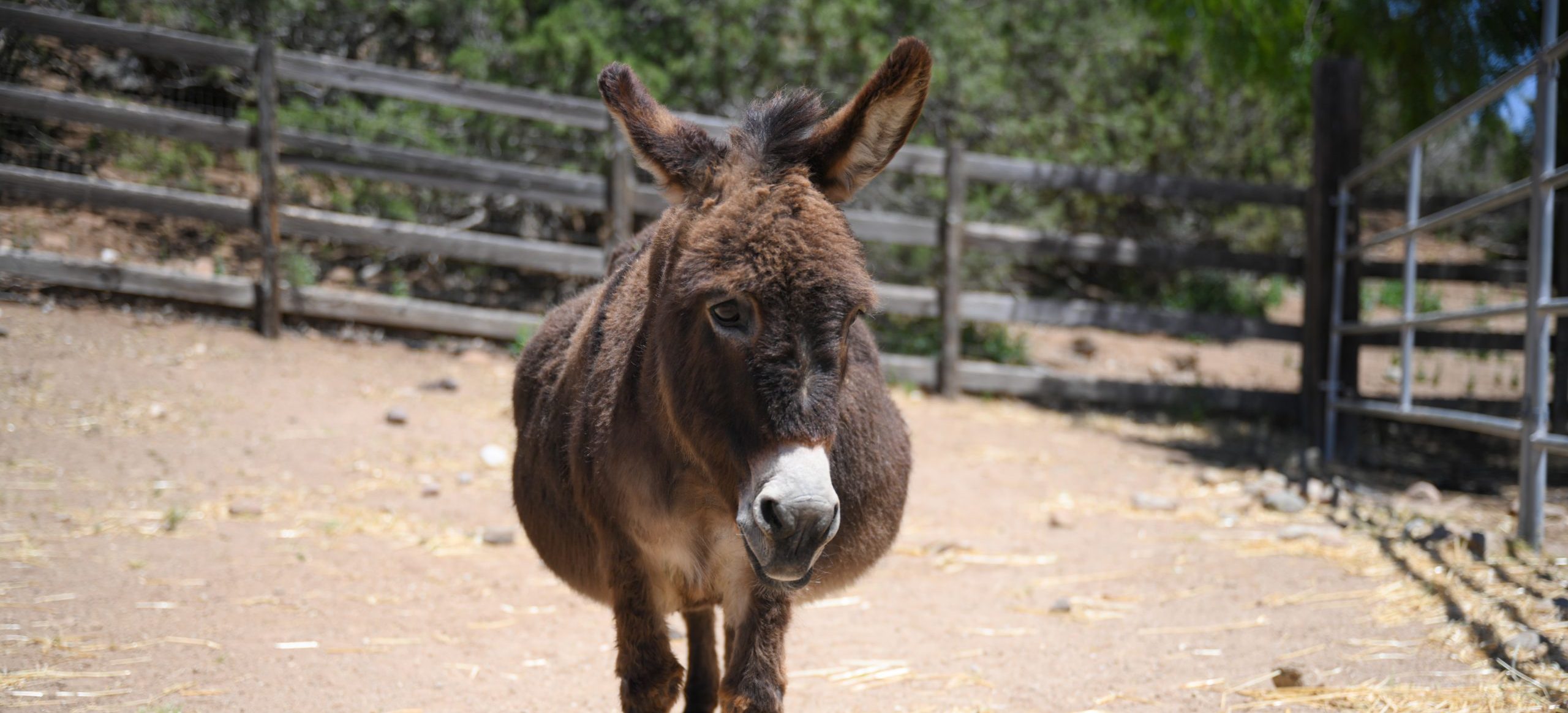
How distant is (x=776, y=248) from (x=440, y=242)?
23.5 ft

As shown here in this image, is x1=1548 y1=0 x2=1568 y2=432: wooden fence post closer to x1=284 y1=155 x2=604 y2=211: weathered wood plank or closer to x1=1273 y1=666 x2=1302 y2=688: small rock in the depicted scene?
x1=1273 y1=666 x2=1302 y2=688: small rock

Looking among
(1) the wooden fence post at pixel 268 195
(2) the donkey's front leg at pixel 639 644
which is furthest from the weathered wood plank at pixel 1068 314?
(2) the donkey's front leg at pixel 639 644

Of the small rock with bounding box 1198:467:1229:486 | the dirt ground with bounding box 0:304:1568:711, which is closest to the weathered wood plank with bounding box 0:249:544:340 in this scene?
the dirt ground with bounding box 0:304:1568:711

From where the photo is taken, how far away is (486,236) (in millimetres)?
9102

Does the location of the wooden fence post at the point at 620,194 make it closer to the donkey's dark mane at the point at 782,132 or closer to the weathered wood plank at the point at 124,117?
the weathered wood plank at the point at 124,117

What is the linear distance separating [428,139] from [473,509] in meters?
4.72

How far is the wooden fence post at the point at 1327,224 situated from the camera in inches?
317

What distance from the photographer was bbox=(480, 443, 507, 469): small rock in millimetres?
6633

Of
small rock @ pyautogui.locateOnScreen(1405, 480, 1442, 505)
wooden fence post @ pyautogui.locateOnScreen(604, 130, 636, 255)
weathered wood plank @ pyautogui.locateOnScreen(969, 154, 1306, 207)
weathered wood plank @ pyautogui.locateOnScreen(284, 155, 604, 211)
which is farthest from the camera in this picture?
weathered wood plank @ pyautogui.locateOnScreen(969, 154, 1306, 207)

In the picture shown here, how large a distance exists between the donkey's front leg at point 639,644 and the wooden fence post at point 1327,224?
6.99 meters

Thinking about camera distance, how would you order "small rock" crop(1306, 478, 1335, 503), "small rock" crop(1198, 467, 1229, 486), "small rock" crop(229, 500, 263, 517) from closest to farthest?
"small rock" crop(229, 500, 263, 517) → "small rock" crop(1306, 478, 1335, 503) → "small rock" crop(1198, 467, 1229, 486)

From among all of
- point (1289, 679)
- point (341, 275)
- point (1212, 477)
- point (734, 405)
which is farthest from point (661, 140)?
point (341, 275)

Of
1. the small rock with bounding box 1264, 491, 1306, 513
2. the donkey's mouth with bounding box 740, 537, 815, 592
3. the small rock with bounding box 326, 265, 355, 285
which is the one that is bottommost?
the small rock with bounding box 1264, 491, 1306, 513

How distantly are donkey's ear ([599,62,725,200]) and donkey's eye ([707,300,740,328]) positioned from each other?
415 millimetres
